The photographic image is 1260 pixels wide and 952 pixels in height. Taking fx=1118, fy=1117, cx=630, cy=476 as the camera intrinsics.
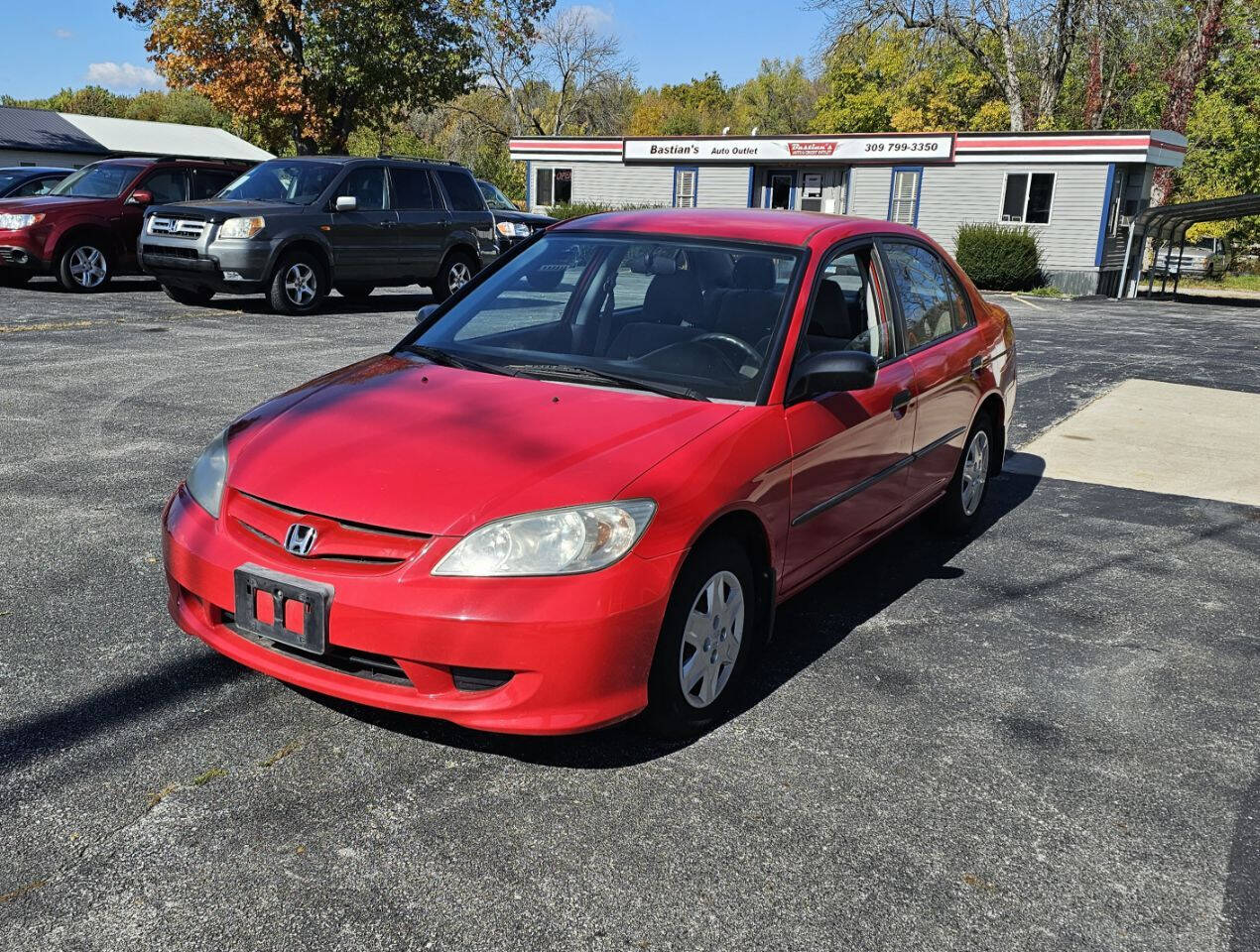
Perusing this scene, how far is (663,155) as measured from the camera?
36.3m

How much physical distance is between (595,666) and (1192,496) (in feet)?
17.4

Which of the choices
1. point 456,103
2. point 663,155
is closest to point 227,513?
point 663,155

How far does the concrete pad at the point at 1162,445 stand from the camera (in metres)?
7.31

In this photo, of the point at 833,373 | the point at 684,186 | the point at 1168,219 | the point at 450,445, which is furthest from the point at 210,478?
the point at 684,186

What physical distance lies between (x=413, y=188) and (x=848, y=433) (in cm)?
1189

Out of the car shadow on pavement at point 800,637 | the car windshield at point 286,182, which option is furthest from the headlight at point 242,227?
the car shadow on pavement at point 800,637

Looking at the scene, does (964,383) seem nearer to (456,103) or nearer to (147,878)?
(147,878)

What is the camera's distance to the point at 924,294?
5176 mm

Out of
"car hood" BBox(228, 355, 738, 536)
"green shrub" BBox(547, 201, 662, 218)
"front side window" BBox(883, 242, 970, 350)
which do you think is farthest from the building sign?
"car hood" BBox(228, 355, 738, 536)

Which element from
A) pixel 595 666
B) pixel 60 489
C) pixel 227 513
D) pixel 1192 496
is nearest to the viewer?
pixel 595 666

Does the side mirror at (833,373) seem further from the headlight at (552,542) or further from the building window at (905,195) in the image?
the building window at (905,195)

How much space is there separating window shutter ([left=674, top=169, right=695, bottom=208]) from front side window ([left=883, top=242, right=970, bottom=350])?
31734 millimetres

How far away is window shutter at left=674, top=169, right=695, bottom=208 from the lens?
36.3 m

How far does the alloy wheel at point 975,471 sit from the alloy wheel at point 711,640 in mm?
2492
